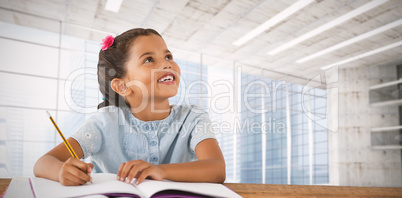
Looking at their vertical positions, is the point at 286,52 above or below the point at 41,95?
above

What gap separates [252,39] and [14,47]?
444cm

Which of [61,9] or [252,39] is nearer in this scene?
[61,9]

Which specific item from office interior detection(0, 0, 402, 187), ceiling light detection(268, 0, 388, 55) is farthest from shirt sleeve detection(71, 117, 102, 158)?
ceiling light detection(268, 0, 388, 55)

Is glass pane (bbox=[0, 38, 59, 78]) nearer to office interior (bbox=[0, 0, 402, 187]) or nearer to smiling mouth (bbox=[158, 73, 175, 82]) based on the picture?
office interior (bbox=[0, 0, 402, 187])

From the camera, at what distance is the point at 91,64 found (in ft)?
18.1

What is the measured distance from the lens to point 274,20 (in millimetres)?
5406

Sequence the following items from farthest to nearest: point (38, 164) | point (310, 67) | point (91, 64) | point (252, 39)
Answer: point (310, 67), point (252, 39), point (91, 64), point (38, 164)

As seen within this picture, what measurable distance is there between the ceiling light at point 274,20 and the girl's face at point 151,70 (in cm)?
431

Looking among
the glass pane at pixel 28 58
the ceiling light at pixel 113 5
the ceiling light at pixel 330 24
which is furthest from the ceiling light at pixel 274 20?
the glass pane at pixel 28 58

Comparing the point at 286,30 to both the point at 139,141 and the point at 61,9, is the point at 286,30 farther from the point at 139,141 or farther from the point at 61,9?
the point at 139,141

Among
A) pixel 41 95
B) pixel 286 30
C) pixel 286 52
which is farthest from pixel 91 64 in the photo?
pixel 286 52

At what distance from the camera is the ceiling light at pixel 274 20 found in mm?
4816

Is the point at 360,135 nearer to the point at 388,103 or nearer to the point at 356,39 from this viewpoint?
the point at 388,103

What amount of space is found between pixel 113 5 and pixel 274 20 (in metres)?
2.85
